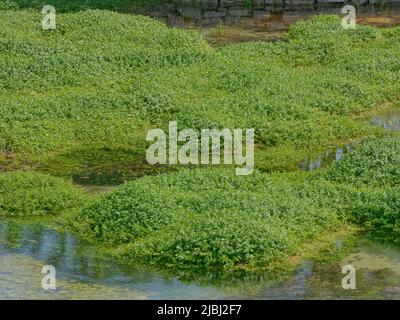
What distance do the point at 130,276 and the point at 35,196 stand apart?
10.9 feet

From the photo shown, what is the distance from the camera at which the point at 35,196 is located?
53.7ft

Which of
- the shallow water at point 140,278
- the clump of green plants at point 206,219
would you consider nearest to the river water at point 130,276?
the shallow water at point 140,278

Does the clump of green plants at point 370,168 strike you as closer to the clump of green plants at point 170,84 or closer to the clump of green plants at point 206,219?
the clump of green plants at point 206,219

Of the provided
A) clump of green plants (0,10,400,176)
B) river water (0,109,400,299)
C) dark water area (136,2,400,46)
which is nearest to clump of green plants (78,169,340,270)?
river water (0,109,400,299)

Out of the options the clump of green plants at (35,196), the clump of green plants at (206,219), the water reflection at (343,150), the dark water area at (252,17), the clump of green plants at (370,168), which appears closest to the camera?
the clump of green plants at (206,219)

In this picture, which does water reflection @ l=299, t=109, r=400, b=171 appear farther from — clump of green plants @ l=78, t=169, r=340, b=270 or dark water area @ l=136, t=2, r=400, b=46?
dark water area @ l=136, t=2, r=400, b=46

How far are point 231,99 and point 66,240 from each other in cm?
696

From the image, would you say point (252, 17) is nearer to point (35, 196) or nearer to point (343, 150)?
point (343, 150)

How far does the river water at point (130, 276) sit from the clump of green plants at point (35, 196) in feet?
1.34

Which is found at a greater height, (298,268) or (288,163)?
(288,163)

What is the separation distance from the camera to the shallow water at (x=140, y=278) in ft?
42.7

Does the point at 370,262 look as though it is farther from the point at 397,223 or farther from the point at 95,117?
the point at 95,117

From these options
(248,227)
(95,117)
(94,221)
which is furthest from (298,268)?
(95,117)

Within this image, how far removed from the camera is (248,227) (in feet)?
46.0
